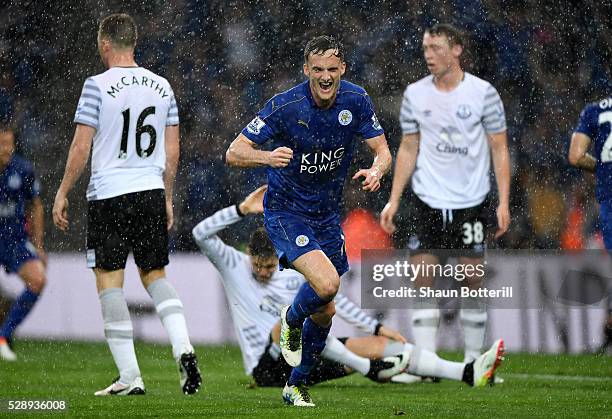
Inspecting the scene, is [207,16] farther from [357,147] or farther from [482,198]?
[482,198]

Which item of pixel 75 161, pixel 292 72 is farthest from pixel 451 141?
pixel 292 72

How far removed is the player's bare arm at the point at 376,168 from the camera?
20.0ft

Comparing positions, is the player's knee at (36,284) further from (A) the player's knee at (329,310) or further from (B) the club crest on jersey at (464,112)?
(A) the player's knee at (329,310)

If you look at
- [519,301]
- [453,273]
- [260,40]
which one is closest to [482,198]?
[453,273]

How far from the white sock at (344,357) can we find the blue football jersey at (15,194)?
395 cm

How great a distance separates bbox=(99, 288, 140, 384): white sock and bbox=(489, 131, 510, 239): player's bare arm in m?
2.73

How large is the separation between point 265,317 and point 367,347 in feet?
2.44

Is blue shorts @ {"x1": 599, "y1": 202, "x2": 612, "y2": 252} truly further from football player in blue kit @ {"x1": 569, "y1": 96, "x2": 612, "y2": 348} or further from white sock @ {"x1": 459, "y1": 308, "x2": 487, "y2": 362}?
white sock @ {"x1": 459, "y1": 308, "x2": 487, "y2": 362}

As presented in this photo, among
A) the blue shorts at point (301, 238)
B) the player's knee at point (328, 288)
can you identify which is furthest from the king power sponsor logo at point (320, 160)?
the player's knee at point (328, 288)

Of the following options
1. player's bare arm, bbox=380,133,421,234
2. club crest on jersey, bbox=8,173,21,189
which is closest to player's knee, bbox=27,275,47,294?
club crest on jersey, bbox=8,173,21,189

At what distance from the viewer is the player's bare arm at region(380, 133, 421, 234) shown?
8719 millimetres

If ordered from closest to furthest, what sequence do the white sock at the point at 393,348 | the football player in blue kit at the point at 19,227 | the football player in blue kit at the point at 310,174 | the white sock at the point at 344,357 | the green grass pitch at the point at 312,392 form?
the green grass pitch at the point at 312,392 < the football player in blue kit at the point at 310,174 < the white sock at the point at 344,357 < the white sock at the point at 393,348 < the football player in blue kit at the point at 19,227

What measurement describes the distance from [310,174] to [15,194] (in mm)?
4963

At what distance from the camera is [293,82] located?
1375cm
